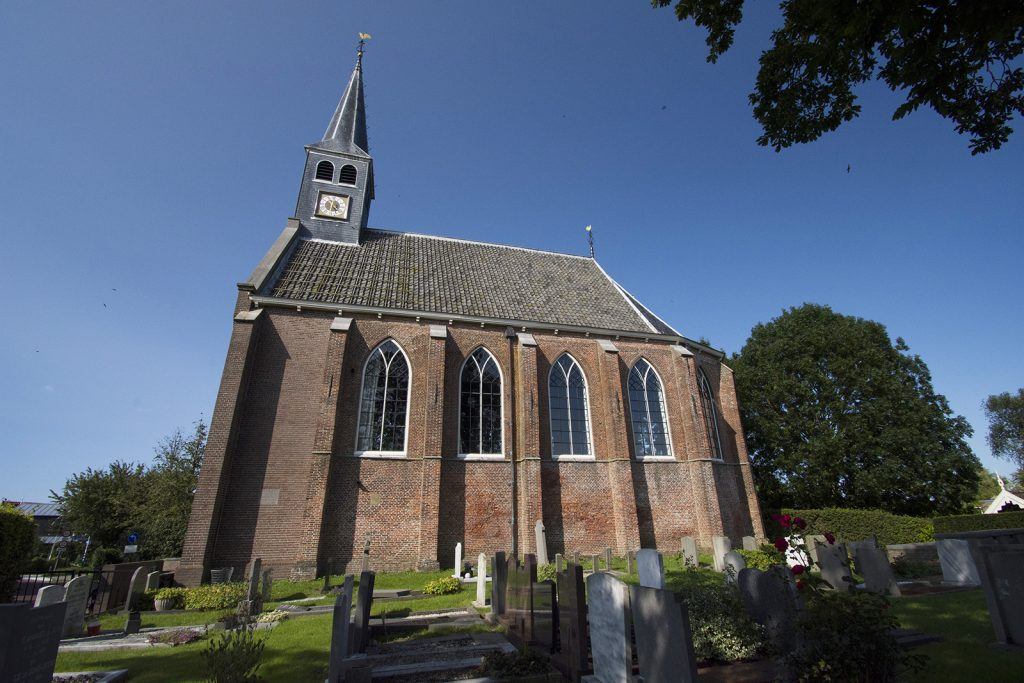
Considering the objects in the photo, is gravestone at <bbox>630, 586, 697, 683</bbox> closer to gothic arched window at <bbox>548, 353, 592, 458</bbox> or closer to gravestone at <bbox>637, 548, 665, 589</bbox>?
gravestone at <bbox>637, 548, 665, 589</bbox>

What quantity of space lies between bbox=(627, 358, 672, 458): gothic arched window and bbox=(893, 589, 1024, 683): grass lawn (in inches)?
385

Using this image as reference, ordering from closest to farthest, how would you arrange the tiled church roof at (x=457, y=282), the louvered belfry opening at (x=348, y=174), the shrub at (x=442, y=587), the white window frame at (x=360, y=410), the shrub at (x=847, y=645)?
the shrub at (x=847, y=645) < the shrub at (x=442, y=587) < the white window frame at (x=360, y=410) < the tiled church roof at (x=457, y=282) < the louvered belfry opening at (x=348, y=174)

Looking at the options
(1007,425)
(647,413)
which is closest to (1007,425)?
(1007,425)

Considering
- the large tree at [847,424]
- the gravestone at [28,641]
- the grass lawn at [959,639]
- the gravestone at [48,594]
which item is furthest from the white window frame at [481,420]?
the large tree at [847,424]

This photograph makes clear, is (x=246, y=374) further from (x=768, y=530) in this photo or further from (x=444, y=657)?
(x=768, y=530)

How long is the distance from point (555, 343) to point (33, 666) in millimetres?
15785

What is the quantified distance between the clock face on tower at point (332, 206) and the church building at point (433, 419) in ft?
0.29

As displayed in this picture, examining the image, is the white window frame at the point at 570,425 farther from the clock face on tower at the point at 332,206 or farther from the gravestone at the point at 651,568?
the clock face on tower at the point at 332,206

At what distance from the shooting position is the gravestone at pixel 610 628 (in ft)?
14.7

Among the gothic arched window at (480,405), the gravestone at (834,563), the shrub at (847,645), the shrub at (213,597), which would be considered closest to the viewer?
the shrub at (847,645)

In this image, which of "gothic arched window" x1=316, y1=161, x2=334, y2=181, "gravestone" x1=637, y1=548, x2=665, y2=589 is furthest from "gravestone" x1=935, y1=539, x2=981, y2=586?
"gothic arched window" x1=316, y1=161, x2=334, y2=181

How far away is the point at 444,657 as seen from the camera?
635cm

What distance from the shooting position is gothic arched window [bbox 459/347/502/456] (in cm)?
1636

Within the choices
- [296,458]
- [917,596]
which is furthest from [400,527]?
[917,596]
